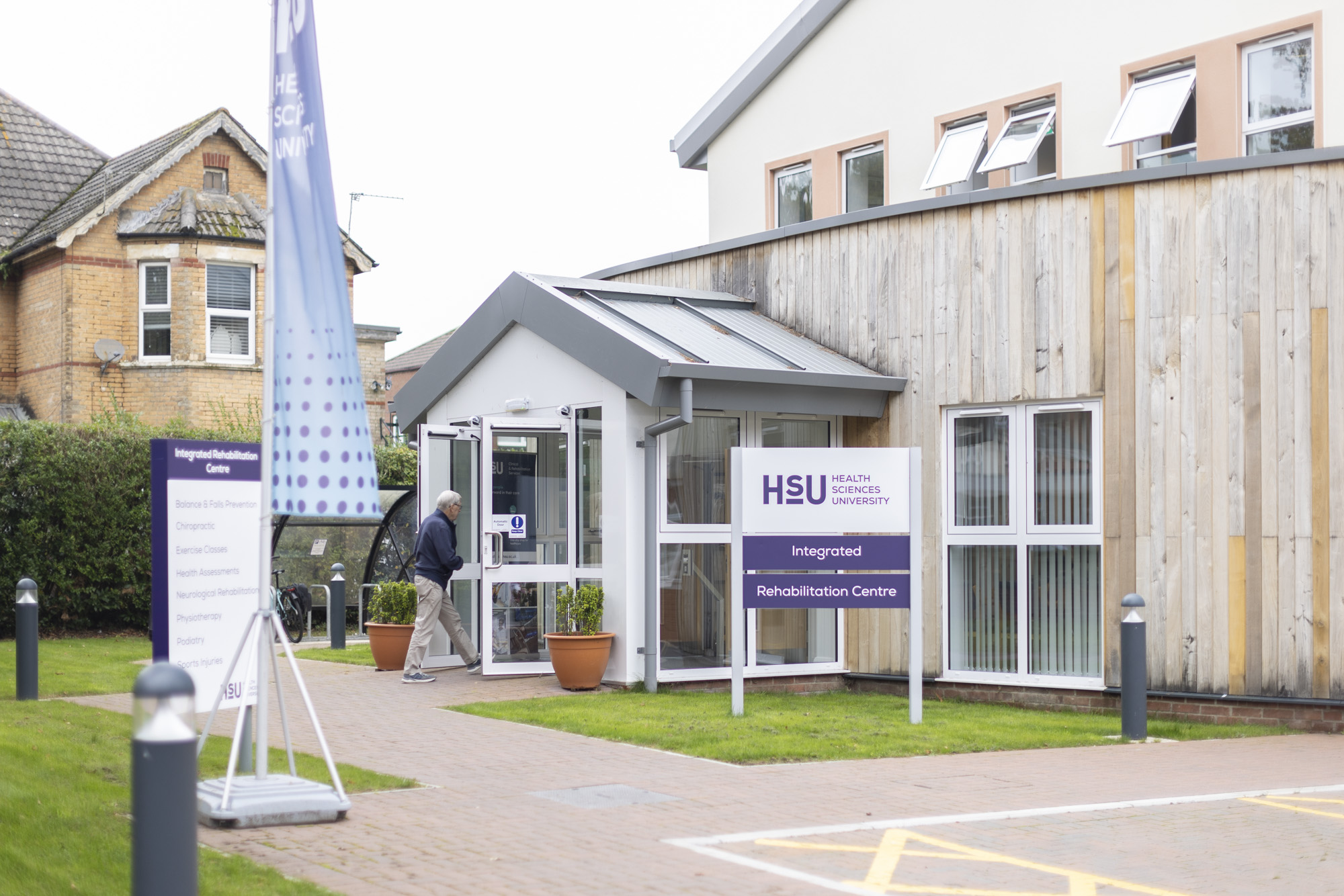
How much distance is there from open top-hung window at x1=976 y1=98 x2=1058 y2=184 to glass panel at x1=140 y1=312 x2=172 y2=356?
14516mm

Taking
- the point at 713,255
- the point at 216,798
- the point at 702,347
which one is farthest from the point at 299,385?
the point at 713,255

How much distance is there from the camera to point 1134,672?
33.4 ft

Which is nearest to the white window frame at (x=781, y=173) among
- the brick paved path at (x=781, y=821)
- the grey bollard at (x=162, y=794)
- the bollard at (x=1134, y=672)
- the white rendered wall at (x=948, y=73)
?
the white rendered wall at (x=948, y=73)

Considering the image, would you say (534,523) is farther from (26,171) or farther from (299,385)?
(26,171)

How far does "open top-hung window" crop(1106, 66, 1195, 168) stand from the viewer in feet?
48.0

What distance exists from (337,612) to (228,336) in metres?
8.95

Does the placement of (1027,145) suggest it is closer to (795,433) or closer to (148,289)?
(795,433)

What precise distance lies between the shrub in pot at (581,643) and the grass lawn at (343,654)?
3.46 metres

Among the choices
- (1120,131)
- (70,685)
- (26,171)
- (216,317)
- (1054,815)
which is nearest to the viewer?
(1054,815)

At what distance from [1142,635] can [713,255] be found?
7.03m

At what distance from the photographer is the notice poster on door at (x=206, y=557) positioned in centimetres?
688

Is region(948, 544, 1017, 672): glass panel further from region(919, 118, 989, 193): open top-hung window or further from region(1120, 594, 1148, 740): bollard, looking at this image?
region(919, 118, 989, 193): open top-hung window

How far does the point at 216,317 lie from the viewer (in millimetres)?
24531

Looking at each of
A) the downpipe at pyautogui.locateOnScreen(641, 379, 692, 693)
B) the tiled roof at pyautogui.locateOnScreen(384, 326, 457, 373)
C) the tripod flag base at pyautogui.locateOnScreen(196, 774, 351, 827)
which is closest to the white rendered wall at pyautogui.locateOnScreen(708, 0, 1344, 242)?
the downpipe at pyautogui.locateOnScreen(641, 379, 692, 693)
